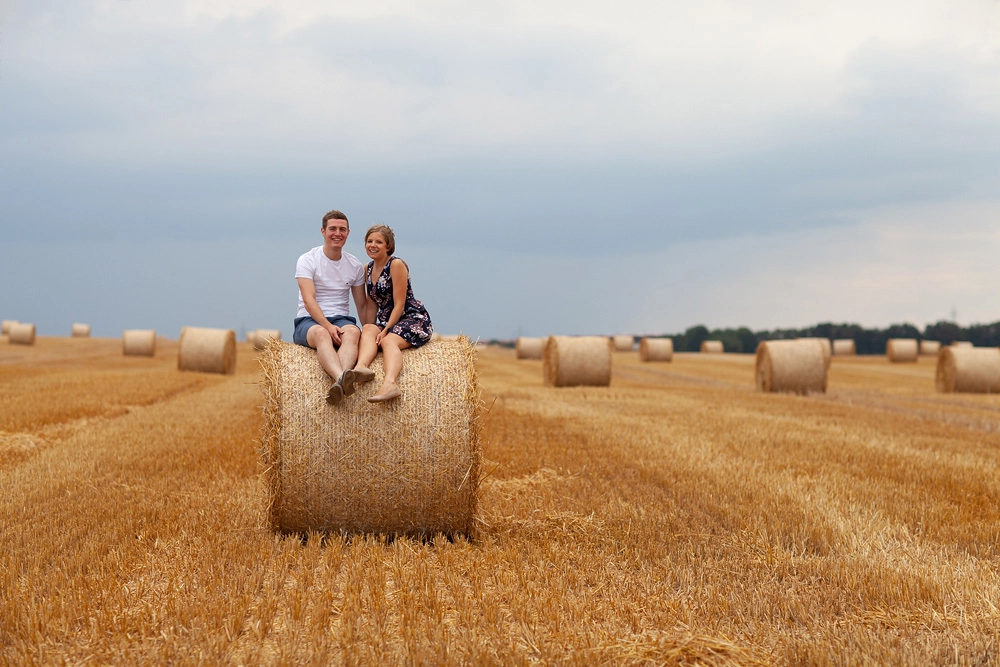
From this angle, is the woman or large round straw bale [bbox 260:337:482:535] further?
the woman

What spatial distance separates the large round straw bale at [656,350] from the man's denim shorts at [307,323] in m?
32.6

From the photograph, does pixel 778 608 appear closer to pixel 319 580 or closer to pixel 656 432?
pixel 319 580

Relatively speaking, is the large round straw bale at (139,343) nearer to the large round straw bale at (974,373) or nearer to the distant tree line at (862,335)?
the large round straw bale at (974,373)

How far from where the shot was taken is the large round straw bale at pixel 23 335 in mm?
40188

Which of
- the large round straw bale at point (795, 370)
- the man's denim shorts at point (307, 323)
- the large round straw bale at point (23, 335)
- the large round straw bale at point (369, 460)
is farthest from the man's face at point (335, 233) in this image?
the large round straw bale at point (23, 335)

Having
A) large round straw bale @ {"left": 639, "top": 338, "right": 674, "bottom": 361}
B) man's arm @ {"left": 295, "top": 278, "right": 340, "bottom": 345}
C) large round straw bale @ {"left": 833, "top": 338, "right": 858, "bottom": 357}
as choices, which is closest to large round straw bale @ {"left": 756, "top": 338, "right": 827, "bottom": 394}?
man's arm @ {"left": 295, "top": 278, "right": 340, "bottom": 345}

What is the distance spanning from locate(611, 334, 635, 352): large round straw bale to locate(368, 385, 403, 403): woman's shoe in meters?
42.3

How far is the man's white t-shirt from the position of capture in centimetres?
646

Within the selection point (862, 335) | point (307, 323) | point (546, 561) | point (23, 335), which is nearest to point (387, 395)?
point (307, 323)

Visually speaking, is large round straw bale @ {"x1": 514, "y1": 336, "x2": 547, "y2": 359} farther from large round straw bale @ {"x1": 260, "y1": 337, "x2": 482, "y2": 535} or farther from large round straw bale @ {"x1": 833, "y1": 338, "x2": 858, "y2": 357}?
large round straw bale @ {"x1": 260, "y1": 337, "x2": 482, "y2": 535}

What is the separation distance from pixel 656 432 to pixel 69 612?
317 inches

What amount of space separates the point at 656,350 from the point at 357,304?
3245cm

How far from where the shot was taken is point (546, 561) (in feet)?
17.3

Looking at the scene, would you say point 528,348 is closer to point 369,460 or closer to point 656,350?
point 656,350
